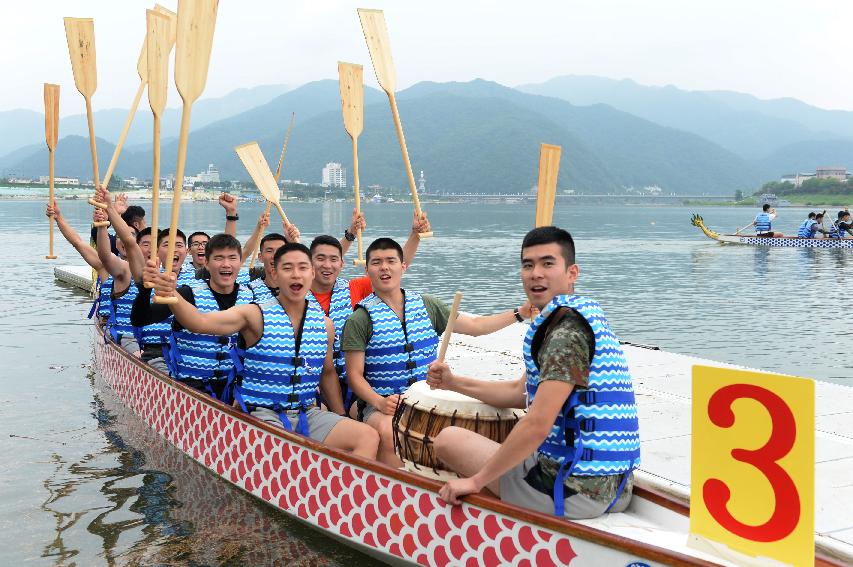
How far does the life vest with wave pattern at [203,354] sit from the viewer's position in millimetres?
5988

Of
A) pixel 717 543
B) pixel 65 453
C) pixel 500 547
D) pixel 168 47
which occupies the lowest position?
pixel 65 453

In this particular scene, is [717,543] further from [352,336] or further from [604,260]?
[604,260]

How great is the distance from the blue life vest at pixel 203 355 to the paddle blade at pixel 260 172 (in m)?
1.97

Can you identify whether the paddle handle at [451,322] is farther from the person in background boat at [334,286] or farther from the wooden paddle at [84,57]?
the wooden paddle at [84,57]

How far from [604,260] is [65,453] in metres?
27.9

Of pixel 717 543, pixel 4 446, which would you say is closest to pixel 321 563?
pixel 717 543

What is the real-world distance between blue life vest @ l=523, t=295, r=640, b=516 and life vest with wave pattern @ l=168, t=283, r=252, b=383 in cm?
307

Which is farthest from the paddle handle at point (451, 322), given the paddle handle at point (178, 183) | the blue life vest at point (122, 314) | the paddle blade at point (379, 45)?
the blue life vest at point (122, 314)

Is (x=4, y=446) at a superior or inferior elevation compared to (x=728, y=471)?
inferior

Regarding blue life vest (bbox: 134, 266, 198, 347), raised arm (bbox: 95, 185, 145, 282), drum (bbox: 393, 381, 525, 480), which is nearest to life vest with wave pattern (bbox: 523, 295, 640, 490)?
drum (bbox: 393, 381, 525, 480)

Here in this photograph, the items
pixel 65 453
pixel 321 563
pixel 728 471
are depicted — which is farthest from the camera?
pixel 65 453

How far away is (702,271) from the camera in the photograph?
27.8 meters

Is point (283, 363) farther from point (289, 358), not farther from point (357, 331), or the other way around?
point (357, 331)

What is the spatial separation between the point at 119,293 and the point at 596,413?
18.8 feet
